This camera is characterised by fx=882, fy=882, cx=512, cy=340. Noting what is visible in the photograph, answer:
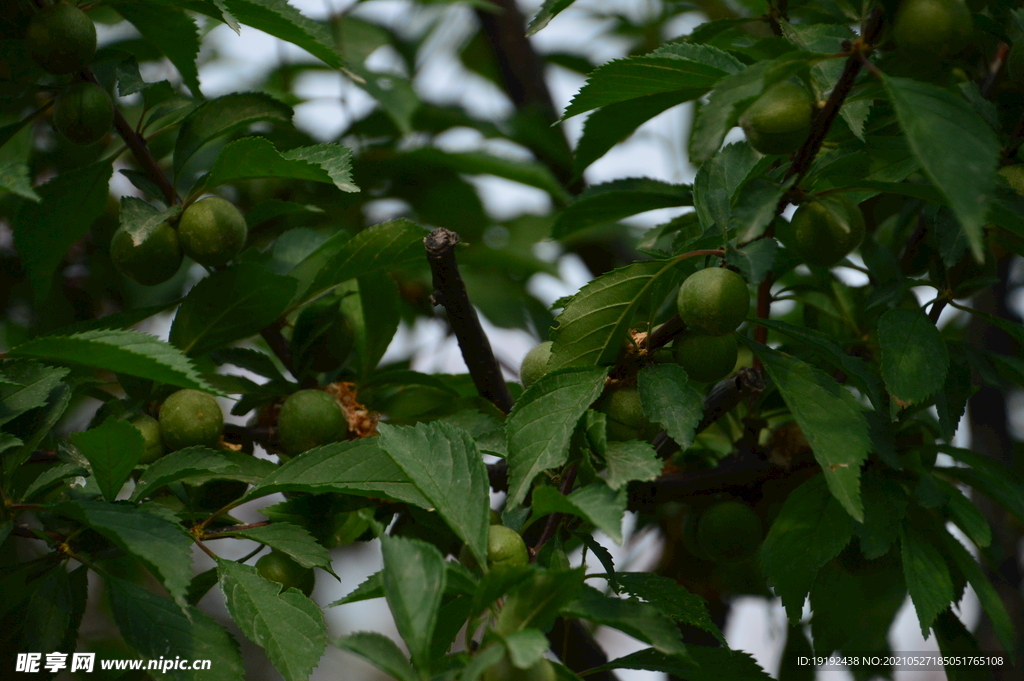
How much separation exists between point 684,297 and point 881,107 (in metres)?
0.36

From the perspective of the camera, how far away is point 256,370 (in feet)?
3.34

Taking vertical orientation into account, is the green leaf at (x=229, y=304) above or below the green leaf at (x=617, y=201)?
below

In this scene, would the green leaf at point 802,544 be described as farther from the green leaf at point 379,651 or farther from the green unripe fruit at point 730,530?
the green leaf at point 379,651

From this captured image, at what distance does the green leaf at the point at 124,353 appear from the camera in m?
0.73

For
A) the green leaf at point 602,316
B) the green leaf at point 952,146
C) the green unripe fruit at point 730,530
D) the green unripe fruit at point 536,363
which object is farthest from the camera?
the green unripe fruit at point 730,530

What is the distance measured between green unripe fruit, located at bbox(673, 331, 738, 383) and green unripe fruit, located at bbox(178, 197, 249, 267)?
0.48 metres

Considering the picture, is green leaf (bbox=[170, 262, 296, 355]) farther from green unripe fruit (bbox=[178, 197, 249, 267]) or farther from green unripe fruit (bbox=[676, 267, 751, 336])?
green unripe fruit (bbox=[676, 267, 751, 336])

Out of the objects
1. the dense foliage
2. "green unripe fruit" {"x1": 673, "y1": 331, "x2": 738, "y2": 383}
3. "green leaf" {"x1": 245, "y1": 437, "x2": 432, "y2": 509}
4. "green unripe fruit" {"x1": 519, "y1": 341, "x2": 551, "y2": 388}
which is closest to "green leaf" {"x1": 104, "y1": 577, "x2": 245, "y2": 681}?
the dense foliage

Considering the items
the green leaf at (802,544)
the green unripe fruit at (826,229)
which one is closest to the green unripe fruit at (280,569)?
the green leaf at (802,544)

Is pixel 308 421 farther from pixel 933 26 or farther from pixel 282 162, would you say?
pixel 933 26

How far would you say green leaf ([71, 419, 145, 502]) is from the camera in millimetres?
735

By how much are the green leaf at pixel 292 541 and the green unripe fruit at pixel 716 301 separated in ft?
1.26

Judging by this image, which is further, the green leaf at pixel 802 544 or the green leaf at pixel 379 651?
the green leaf at pixel 802 544

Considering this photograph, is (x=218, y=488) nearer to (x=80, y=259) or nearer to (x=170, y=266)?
(x=170, y=266)
